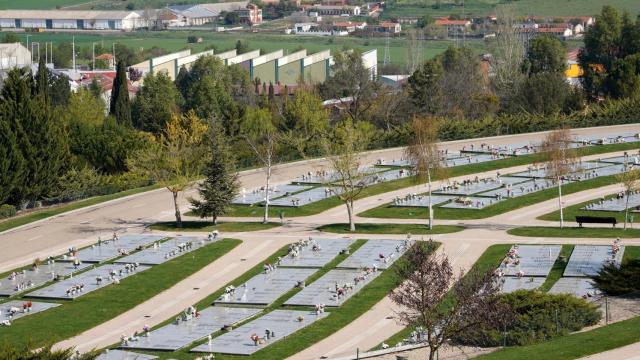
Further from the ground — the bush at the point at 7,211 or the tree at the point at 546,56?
the tree at the point at 546,56

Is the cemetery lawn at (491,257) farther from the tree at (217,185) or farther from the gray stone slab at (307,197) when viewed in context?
the tree at (217,185)

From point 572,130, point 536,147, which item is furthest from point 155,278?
point 572,130

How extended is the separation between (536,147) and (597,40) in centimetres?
4302

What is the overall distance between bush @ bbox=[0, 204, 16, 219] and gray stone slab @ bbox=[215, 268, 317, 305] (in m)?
25.3

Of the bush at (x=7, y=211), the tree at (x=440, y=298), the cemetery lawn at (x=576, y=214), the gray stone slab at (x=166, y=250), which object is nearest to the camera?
the tree at (x=440, y=298)

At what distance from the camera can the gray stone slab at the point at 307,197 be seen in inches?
3693

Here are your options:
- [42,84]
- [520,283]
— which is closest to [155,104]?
[42,84]

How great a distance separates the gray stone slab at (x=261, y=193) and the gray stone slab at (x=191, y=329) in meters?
26.2

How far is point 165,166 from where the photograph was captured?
A: 92.0 meters

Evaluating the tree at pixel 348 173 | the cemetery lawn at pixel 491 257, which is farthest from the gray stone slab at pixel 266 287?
the tree at pixel 348 173

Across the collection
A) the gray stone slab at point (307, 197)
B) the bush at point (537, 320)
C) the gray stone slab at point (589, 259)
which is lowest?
the gray stone slab at point (589, 259)

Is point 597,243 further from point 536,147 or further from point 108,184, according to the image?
point 108,184

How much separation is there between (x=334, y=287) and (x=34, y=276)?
56.7ft

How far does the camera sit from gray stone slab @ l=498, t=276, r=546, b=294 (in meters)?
68.2
